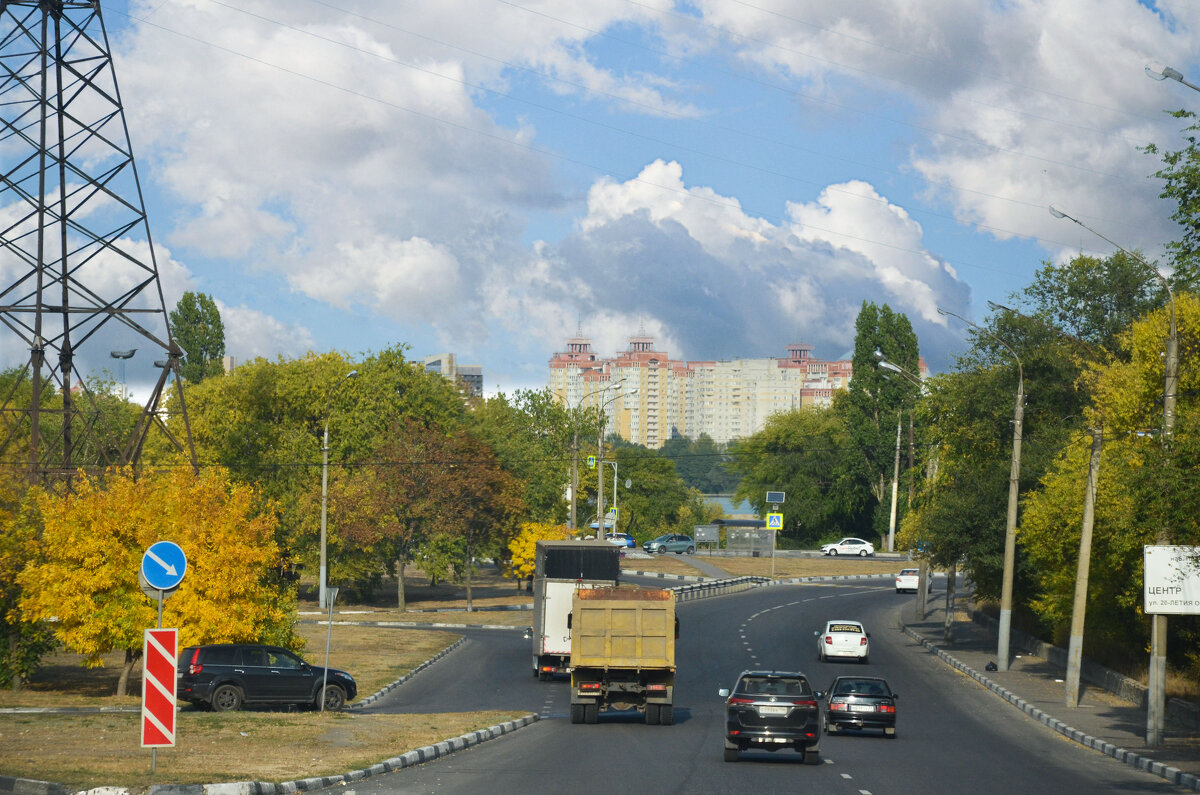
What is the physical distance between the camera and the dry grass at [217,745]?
47.4 ft

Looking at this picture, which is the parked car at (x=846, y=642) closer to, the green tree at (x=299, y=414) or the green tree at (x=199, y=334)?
the green tree at (x=299, y=414)

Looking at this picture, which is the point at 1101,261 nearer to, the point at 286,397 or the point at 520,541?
the point at 520,541

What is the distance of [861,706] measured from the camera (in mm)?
25844

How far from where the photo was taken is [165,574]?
587 inches

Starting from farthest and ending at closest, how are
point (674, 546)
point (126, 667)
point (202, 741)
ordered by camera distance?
point (674, 546)
point (126, 667)
point (202, 741)

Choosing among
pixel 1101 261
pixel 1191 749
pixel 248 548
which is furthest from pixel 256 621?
pixel 1101 261

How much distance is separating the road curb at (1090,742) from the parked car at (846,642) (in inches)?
127

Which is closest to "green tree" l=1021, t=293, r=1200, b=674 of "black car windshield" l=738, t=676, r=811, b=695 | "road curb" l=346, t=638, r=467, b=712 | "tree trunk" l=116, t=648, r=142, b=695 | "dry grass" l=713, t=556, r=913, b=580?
"black car windshield" l=738, t=676, r=811, b=695

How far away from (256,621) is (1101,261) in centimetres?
3995

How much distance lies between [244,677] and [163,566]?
39.2 ft

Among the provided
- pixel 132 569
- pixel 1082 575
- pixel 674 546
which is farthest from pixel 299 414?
pixel 1082 575

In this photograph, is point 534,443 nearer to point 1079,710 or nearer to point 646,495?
point 646,495

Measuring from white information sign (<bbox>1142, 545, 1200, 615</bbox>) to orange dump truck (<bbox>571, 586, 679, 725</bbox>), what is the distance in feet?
30.9

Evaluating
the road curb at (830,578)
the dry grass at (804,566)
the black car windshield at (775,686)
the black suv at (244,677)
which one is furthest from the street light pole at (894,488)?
the black car windshield at (775,686)
